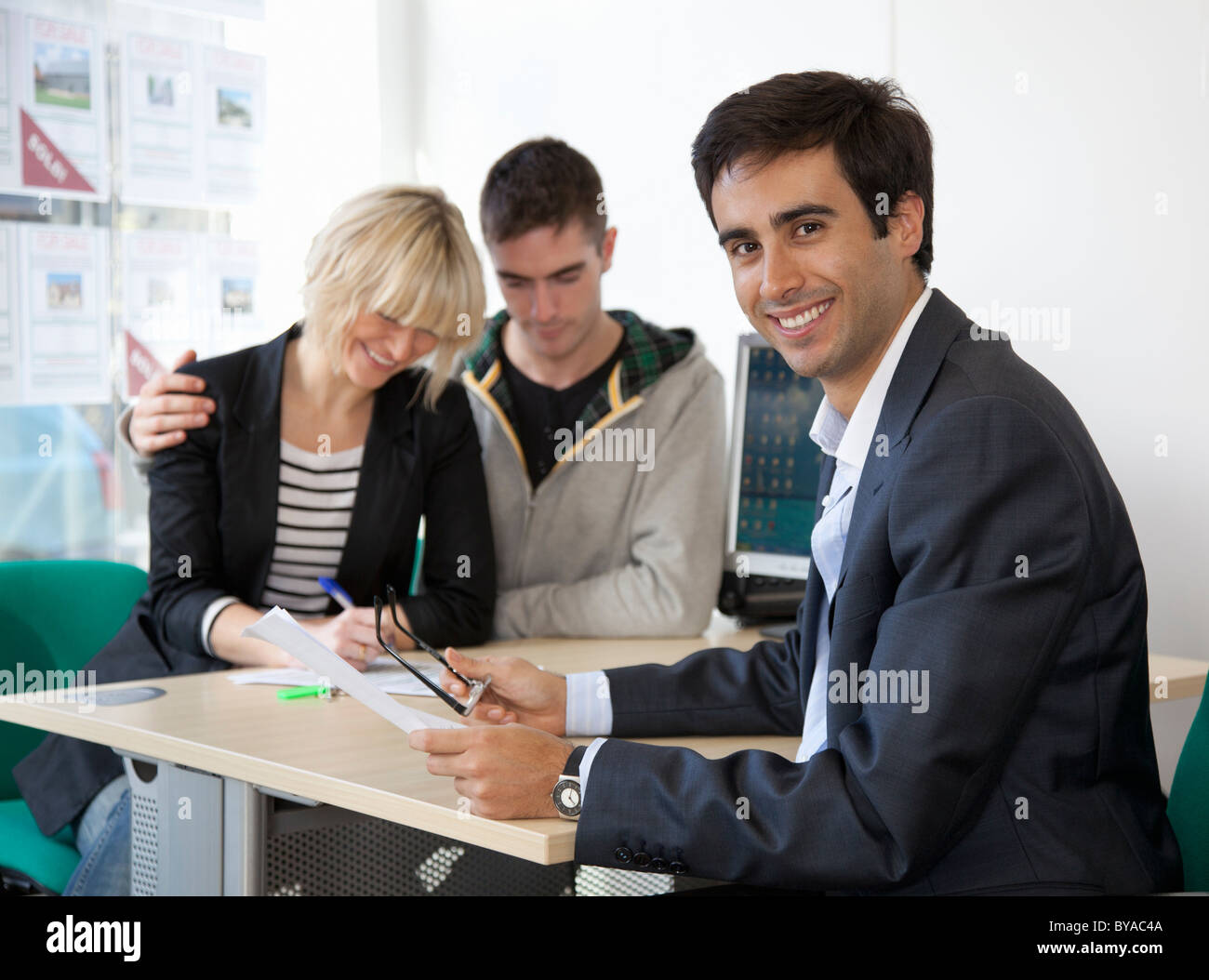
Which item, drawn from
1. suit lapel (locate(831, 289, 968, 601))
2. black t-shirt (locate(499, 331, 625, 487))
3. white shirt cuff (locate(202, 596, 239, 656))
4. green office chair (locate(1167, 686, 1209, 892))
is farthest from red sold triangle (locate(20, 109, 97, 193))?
green office chair (locate(1167, 686, 1209, 892))

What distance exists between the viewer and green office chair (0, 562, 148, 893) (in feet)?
7.68

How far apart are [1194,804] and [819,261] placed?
0.80 m

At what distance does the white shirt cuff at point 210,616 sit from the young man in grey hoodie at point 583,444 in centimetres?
56

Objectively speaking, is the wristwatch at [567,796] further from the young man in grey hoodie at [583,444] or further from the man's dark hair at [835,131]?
the young man in grey hoodie at [583,444]

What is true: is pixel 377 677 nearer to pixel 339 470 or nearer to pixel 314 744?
pixel 314 744

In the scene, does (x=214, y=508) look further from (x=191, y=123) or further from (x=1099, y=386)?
(x=191, y=123)

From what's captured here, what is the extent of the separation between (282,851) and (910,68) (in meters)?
2.16

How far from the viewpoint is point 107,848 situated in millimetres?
1868

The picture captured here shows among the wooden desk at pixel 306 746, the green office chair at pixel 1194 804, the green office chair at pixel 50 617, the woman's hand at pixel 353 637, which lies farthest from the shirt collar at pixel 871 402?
the green office chair at pixel 50 617

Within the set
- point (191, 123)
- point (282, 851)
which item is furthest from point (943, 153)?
point (191, 123)

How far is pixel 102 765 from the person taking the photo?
2.01m

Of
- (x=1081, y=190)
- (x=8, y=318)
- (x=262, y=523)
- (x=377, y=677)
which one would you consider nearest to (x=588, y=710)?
(x=377, y=677)

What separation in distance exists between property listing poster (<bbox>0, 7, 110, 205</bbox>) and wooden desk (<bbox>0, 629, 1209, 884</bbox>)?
7.56 ft

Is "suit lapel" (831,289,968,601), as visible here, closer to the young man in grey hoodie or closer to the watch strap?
the watch strap
